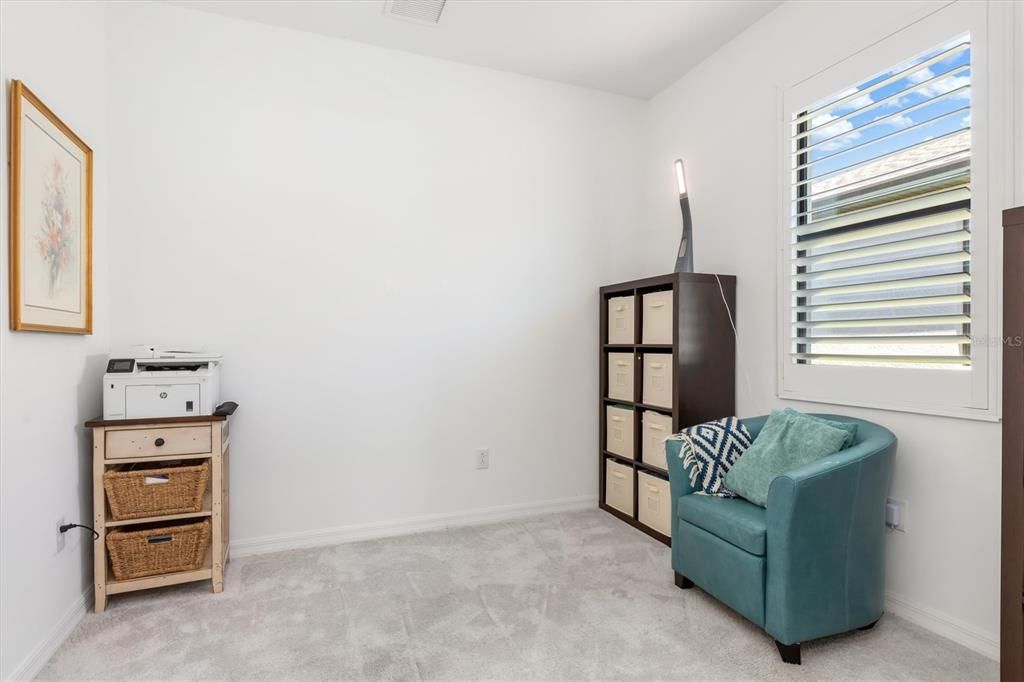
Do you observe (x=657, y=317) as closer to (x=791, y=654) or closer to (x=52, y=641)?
(x=791, y=654)

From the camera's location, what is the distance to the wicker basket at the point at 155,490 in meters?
2.24

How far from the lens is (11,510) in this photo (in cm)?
174

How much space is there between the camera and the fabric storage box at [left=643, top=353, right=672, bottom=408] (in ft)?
9.70

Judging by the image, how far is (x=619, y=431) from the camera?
11.2ft

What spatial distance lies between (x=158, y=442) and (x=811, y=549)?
254 centimetres

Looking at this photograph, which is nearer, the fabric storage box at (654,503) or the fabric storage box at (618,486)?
the fabric storage box at (654,503)

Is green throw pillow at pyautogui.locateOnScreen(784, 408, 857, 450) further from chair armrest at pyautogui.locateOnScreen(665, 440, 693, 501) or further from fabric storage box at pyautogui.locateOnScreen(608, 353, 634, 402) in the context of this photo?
fabric storage box at pyautogui.locateOnScreen(608, 353, 634, 402)

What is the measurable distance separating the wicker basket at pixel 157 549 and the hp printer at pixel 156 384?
484 mm

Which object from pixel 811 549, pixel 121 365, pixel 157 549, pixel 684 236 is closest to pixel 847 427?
pixel 811 549

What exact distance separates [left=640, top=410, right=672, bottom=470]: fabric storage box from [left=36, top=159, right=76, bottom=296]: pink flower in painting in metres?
2.76

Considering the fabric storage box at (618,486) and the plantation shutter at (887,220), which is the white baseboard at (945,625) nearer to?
the plantation shutter at (887,220)

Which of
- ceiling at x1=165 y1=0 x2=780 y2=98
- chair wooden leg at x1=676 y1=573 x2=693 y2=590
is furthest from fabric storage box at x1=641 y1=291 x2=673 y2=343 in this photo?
ceiling at x1=165 y1=0 x2=780 y2=98

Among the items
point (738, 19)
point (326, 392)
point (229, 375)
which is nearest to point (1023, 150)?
point (738, 19)

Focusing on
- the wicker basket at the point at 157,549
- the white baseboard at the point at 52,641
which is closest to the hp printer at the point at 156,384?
the wicker basket at the point at 157,549
